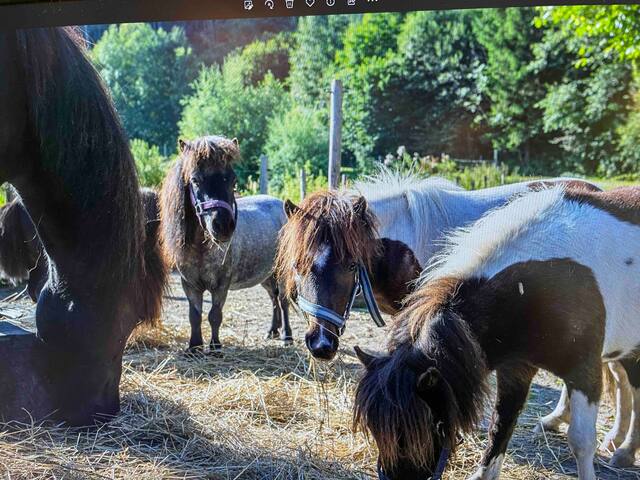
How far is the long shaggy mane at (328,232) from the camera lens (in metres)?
1.65

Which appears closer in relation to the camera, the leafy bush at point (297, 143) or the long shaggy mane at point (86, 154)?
the long shaggy mane at point (86, 154)

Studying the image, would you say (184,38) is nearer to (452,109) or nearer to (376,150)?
(376,150)

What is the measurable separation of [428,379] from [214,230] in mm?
980

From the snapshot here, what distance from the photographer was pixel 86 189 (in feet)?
5.13

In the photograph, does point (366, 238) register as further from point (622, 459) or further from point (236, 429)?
point (622, 459)

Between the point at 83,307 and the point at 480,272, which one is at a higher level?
the point at 480,272

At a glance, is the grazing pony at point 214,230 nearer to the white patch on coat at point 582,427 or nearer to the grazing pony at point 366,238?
the grazing pony at point 366,238

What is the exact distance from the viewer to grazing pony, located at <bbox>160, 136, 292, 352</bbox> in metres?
1.84

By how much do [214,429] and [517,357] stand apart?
0.79 meters

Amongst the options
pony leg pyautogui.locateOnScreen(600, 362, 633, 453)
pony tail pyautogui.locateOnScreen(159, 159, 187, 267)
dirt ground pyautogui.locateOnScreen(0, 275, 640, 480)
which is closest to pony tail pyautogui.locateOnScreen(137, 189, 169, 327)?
pony tail pyautogui.locateOnScreen(159, 159, 187, 267)

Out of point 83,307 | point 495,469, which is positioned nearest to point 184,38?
point 83,307

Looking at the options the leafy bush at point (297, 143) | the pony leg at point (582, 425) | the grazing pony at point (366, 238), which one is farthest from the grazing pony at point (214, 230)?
the pony leg at point (582, 425)

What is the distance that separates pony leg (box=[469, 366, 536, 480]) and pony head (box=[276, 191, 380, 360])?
Answer: 440 mm

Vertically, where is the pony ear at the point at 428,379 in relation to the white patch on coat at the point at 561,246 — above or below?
below
